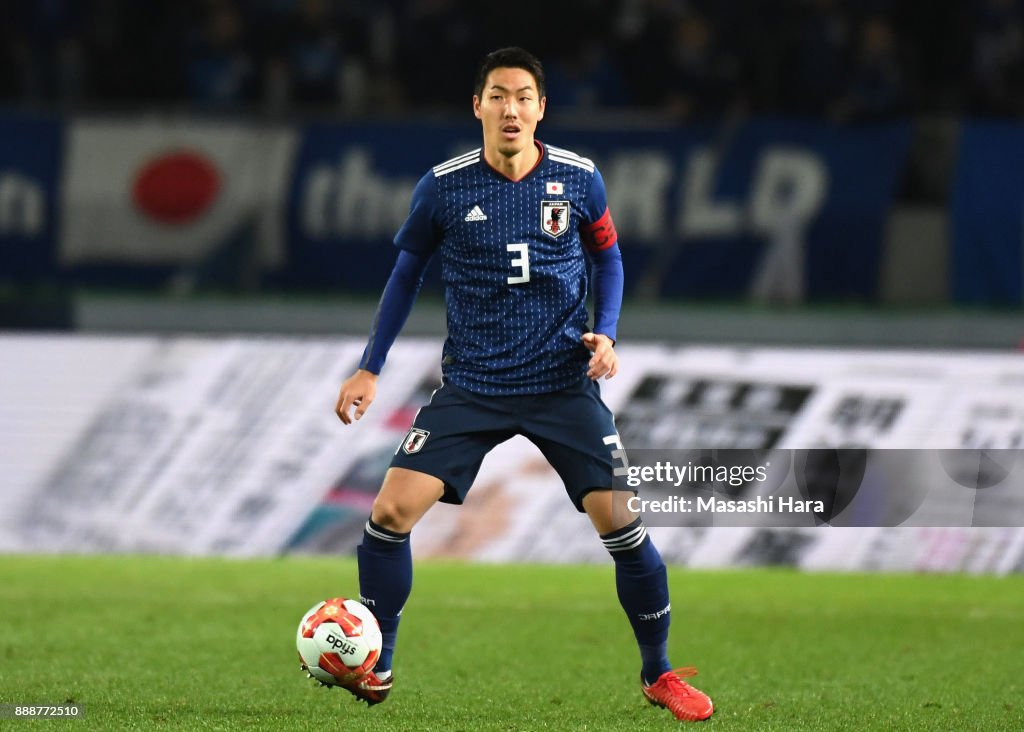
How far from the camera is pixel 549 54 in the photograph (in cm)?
1587

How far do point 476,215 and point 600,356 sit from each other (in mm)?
549

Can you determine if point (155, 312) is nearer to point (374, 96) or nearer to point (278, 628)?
point (374, 96)

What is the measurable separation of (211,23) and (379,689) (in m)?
12.3

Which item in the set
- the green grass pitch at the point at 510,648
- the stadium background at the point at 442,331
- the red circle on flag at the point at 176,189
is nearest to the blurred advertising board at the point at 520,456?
the stadium background at the point at 442,331

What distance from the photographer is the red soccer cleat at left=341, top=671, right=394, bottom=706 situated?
4.82 m

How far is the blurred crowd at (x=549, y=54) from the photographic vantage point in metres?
14.9

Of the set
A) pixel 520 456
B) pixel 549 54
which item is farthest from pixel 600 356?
pixel 549 54

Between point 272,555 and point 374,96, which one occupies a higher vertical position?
point 374,96

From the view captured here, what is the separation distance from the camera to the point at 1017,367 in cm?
826

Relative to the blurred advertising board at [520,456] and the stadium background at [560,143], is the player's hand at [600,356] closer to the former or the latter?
the blurred advertising board at [520,456]

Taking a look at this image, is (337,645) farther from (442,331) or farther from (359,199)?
(359,199)

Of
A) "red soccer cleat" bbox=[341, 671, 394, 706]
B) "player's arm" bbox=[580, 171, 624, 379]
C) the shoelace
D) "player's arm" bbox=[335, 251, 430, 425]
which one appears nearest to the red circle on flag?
"player's arm" bbox=[335, 251, 430, 425]

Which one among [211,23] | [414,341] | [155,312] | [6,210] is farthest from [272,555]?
[211,23]

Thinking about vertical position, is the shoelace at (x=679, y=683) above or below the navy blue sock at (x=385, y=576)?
below
